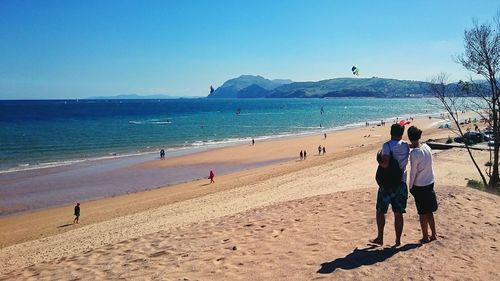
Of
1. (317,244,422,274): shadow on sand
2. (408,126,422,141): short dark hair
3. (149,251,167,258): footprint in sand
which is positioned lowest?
(149,251,167,258): footprint in sand

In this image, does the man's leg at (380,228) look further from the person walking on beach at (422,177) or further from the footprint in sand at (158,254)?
the footprint in sand at (158,254)

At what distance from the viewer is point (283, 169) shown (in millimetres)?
26578

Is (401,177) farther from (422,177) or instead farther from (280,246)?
(280,246)

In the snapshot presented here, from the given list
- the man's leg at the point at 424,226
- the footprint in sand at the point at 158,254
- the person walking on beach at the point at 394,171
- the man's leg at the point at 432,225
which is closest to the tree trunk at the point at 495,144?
the man's leg at the point at 432,225

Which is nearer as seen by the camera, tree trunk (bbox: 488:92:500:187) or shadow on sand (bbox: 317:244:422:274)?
shadow on sand (bbox: 317:244:422:274)

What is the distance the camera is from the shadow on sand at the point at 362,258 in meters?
5.19

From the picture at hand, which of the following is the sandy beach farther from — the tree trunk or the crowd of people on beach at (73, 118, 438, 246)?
the tree trunk

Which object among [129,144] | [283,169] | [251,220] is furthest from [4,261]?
[129,144]

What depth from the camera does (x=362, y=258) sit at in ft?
17.8

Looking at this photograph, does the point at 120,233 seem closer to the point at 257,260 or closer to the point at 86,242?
the point at 86,242

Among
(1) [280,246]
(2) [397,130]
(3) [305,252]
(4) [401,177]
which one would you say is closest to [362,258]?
(3) [305,252]

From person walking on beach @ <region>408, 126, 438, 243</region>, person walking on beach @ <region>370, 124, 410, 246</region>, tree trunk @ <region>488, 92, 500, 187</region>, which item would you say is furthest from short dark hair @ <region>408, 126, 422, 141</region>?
tree trunk @ <region>488, 92, 500, 187</region>

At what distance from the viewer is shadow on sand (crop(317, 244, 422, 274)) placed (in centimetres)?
519

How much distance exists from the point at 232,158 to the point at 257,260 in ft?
96.3
